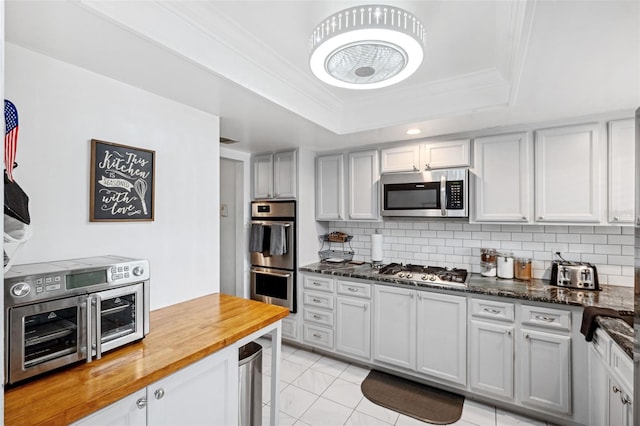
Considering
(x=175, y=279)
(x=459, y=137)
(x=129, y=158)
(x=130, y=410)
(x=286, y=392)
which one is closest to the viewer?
(x=130, y=410)

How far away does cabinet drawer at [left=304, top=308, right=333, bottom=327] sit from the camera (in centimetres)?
326

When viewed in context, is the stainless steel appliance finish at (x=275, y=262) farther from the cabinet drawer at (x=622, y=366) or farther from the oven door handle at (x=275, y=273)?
the cabinet drawer at (x=622, y=366)

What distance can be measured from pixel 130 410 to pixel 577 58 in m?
2.54

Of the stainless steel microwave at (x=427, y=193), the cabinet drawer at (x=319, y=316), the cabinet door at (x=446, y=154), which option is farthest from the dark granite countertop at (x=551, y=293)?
the cabinet door at (x=446, y=154)

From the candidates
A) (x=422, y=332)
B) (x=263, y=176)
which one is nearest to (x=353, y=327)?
(x=422, y=332)

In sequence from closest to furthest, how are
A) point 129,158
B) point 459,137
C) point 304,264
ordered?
point 129,158 < point 459,137 < point 304,264

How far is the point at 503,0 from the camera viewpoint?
1434 mm

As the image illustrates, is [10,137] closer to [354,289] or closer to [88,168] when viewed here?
[88,168]

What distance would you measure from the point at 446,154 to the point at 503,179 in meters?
0.54

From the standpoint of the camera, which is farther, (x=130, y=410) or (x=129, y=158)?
(x=129, y=158)

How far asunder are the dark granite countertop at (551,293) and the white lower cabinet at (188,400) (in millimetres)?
1668

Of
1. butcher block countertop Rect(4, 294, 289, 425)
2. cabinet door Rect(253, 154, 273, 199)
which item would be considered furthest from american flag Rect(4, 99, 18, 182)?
cabinet door Rect(253, 154, 273, 199)

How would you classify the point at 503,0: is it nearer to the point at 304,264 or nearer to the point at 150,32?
the point at 150,32

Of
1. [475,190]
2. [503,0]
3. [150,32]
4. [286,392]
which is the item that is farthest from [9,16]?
[475,190]
